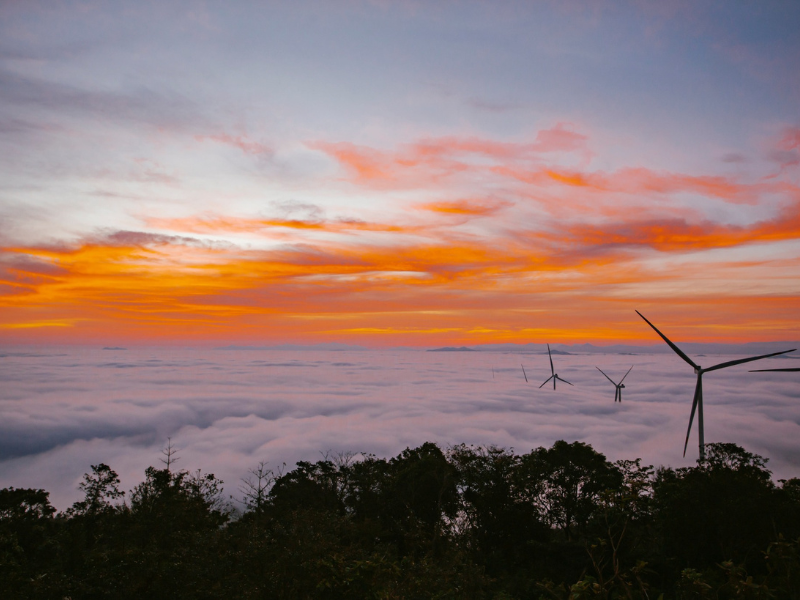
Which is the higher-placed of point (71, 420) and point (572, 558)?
point (572, 558)

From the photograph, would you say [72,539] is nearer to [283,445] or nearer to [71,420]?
[283,445]

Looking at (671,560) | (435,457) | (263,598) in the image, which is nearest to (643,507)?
(671,560)

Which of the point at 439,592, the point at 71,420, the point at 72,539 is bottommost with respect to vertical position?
the point at 71,420

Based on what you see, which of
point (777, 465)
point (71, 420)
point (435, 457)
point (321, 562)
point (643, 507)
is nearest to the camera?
point (321, 562)

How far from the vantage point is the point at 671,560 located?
2762 cm

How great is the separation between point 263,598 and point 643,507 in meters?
29.0

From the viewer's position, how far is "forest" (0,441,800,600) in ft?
53.8

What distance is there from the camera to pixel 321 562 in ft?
57.1

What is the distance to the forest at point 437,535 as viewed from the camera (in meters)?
16.4

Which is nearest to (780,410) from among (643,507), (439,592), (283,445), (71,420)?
(283,445)

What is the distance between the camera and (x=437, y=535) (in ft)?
112

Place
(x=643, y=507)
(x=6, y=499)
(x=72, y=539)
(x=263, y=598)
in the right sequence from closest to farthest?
(x=263, y=598) < (x=72, y=539) < (x=643, y=507) < (x=6, y=499)

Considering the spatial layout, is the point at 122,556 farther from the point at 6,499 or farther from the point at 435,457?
the point at 435,457

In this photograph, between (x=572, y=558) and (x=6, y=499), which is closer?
(x=572, y=558)
